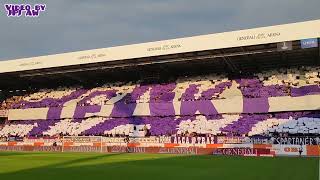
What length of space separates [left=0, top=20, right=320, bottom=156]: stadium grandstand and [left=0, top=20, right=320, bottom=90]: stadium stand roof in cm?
9

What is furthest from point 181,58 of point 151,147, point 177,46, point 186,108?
point 151,147

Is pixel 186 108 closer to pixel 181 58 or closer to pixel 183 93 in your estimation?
pixel 183 93

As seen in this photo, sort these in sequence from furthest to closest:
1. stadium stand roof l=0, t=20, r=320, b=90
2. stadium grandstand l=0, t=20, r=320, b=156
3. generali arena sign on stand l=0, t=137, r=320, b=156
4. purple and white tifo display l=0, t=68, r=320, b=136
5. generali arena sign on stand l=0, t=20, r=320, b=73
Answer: purple and white tifo display l=0, t=68, r=320, b=136, stadium grandstand l=0, t=20, r=320, b=156, stadium stand roof l=0, t=20, r=320, b=90, generali arena sign on stand l=0, t=20, r=320, b=73, generali arena sign on stand l=0, t=137, r=320, b=156

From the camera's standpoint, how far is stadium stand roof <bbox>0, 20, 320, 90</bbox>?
37.1 meters

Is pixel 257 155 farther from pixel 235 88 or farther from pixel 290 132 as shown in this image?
pixel 235 88

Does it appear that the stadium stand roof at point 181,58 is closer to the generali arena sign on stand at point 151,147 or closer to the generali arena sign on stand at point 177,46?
the generali arena sign on stand at point 177,46

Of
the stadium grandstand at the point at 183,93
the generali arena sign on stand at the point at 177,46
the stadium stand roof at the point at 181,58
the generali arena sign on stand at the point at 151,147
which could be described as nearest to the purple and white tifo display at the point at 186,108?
the stadium grandstand at the point at 183,93

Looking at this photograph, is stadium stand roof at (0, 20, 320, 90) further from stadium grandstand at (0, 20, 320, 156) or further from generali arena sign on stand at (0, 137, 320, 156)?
generali arena sign on stand at (0, 137, 320, 156)

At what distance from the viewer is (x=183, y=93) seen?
4697cm

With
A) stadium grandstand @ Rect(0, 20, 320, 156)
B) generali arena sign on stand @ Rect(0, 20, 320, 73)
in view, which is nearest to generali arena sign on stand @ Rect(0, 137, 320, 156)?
stadium grandstand @ Rect(0, 20, 320, 156)

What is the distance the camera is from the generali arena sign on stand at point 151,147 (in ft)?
113

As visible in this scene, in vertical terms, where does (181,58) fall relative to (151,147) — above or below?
above

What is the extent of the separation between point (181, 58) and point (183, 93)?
16.7 feet

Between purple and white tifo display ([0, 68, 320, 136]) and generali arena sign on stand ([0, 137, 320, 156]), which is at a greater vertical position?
purple and white tifo display ([0, 68, 320, 136])
